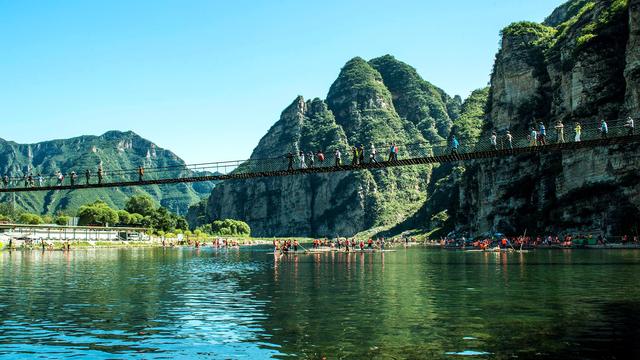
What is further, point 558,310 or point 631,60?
point 631,60

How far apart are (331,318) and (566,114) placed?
365 ft

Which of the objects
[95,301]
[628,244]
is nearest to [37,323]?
[95,301]

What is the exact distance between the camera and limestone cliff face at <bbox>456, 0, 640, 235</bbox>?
10775 cm

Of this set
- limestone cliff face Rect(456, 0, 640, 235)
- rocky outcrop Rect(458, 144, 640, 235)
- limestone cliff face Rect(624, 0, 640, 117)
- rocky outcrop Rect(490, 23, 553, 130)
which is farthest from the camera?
rocky outcrop Rect(490, 23, 553, 130)

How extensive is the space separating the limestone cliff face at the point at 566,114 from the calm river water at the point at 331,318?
216 feet

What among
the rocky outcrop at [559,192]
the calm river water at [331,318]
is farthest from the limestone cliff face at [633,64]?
the calm river water at [331,318]

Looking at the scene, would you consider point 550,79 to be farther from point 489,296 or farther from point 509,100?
point 489,296

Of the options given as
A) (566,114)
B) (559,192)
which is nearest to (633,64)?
(566,114)

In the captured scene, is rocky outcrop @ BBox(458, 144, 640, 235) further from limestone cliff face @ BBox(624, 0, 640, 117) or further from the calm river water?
the calm river water

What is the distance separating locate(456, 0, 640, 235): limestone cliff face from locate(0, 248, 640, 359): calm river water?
65.8 meters

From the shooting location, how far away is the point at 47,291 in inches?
1662

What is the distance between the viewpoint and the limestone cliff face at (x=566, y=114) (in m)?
108

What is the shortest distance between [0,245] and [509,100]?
12819cm

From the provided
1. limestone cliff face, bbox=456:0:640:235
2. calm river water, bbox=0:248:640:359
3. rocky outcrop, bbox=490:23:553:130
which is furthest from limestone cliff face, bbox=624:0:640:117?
calm river water, bbox=0:248:640:359
